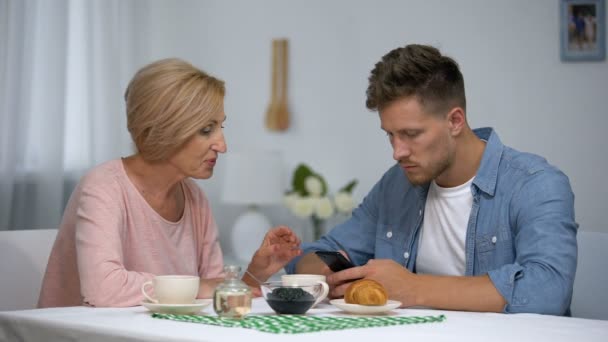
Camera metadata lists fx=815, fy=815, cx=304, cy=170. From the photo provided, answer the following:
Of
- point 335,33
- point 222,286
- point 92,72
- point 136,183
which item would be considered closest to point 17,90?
point 92,72

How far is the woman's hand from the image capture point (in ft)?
6.48

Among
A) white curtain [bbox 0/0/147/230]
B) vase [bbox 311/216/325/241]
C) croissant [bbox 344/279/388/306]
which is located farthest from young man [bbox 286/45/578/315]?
A: white curtain [bbox 0/0/147/230]

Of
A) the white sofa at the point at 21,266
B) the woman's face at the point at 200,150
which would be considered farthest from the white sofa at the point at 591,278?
the white sofa at the point at 21,266

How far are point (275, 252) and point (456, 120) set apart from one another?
56 cm

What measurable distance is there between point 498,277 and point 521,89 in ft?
6.74

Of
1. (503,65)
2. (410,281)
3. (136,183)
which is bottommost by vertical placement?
(410,281)

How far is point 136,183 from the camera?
2.04 m

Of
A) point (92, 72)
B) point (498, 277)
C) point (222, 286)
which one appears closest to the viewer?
point (222, 286)

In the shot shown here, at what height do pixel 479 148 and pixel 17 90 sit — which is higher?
pixel 17 90

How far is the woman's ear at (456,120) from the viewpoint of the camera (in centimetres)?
203

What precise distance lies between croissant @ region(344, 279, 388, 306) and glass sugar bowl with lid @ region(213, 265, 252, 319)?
0.23m

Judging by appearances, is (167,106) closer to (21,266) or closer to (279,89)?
(21,266)

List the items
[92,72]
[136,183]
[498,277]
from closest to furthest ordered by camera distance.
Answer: [498,277], [136,183], [92,72]

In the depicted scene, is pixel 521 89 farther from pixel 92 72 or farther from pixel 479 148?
pixel 92 72
